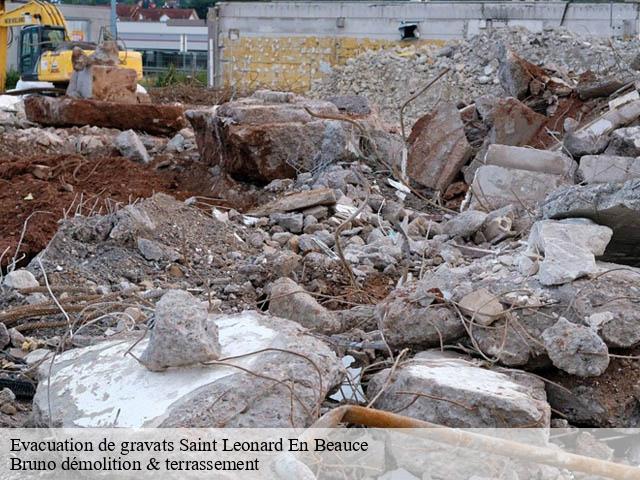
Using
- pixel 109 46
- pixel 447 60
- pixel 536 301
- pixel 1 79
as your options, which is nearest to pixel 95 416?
pixel 536 301

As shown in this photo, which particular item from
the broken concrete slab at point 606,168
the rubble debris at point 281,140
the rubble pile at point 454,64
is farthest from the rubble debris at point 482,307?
the rubble pile at point 454,64

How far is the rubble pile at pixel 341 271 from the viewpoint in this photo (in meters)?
3.34

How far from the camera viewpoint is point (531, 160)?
305 inches

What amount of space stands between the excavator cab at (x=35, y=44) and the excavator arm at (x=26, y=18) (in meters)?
0.15

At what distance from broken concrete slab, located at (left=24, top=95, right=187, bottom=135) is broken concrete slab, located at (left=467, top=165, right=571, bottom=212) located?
6.02 m

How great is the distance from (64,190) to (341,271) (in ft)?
10.5

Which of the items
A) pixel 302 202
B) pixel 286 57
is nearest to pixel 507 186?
pixel 302 202

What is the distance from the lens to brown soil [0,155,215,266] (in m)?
6.56

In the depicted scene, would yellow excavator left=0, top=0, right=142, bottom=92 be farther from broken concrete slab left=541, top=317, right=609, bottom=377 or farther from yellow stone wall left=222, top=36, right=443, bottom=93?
broken concrete slab left=541, top=317, right=609, bottom=377

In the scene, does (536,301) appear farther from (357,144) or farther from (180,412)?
(357,144)

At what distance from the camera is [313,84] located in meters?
22.7

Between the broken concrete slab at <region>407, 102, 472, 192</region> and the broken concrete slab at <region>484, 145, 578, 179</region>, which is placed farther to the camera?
the broken concrete slab at <region>407, 102, 472, 192</region>

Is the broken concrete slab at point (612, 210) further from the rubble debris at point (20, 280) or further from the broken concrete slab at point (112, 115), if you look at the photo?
the broken concrete slab at point (112, 115)

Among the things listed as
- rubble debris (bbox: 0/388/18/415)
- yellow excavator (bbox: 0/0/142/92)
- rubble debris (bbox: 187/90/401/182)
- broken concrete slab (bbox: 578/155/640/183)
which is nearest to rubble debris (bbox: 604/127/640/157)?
broken concrete slab (bbox: 578/155/640/183)
